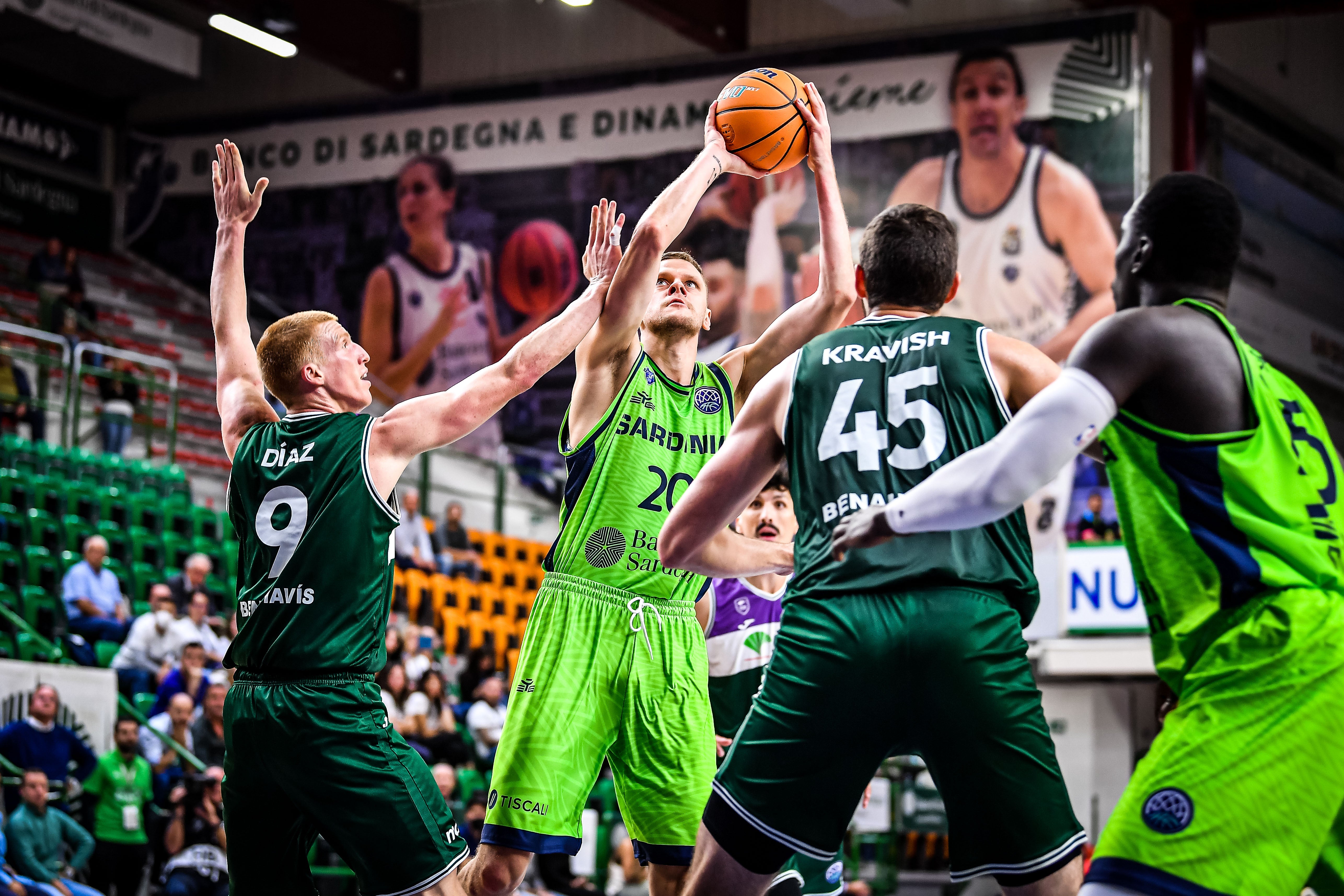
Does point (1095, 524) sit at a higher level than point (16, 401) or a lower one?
lower

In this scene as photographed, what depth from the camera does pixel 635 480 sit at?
5484mm

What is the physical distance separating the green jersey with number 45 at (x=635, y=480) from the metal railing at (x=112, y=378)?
509 inches

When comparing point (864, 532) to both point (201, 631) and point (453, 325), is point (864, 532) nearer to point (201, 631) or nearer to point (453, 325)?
point (201, 631)

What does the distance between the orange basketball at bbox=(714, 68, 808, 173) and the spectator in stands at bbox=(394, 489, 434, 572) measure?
44.9ft

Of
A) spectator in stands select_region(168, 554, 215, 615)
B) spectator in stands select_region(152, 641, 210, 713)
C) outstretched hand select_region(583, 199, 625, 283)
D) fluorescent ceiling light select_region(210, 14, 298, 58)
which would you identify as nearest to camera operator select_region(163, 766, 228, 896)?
spectator in stands select_region(152, 641, 210, 713)

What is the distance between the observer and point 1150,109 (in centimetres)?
2073

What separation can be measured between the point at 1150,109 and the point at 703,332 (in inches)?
274

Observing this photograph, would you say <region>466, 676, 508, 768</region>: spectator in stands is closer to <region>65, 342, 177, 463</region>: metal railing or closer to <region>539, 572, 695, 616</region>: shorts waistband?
<region>65, 342, 177, 463</region>: metal railing

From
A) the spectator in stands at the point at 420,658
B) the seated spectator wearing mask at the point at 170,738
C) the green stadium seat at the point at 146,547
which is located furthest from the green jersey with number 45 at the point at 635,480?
the green stadium seat at the point at 146,547

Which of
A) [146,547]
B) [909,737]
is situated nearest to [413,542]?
[146,547]

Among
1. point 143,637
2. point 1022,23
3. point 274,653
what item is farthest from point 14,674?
point 1022,23

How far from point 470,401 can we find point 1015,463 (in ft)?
6.45

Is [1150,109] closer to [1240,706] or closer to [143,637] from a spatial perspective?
[143,637]

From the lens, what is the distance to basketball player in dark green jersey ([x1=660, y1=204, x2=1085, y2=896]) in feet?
11.9
